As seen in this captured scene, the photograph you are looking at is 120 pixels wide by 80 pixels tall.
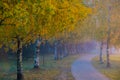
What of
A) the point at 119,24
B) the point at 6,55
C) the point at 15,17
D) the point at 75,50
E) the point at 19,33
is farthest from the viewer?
the point at 75,50

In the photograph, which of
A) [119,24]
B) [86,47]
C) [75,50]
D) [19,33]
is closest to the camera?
[19,33]

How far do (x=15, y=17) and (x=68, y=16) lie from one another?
4982mm

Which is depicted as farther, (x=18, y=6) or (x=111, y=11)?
(x=111, y=11)

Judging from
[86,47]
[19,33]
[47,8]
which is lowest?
→ [86,47]

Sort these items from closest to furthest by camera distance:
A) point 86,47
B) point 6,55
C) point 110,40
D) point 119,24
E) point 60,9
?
1. point 60,9
2. point 119,24
3. point 110,40
4. point 6,55
5. point 86,47

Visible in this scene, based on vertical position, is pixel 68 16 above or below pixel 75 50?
above

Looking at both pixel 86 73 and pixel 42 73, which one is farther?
pixel 86 73

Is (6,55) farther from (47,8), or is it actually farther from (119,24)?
(47,8)

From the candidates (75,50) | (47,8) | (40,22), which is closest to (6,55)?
(75,50)

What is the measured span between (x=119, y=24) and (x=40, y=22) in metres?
25.6

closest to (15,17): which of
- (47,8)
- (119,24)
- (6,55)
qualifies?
(47,8)

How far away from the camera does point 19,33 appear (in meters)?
23.5

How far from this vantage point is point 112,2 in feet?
143

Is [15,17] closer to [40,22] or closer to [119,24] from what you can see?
[40,22]
